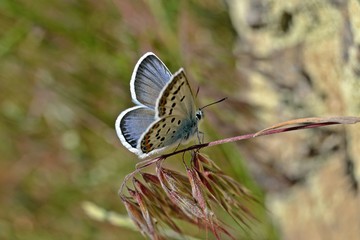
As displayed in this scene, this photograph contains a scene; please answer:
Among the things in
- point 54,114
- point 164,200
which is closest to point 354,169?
point 164,200

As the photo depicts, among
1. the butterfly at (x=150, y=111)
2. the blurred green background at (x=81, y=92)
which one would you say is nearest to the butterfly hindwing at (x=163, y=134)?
the butterfly at (x=150, y=111)

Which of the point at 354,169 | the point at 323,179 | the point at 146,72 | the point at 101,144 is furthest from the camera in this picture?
the point at 101,144

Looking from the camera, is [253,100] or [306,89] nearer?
[306,89]

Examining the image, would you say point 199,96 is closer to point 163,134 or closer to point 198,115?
point 198,115

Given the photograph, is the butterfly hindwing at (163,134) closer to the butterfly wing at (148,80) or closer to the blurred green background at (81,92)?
the butterfly wing at (148,80)

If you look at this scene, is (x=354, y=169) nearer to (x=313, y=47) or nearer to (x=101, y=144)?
(x=313, y=47)

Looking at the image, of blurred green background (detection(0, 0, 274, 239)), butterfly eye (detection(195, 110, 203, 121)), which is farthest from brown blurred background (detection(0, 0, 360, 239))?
butterfly eye (detection(195, 110, 203, 121))
